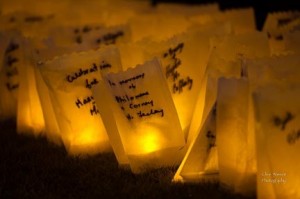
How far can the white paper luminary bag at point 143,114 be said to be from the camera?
9.71 feet

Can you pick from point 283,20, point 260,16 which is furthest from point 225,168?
point 260,16

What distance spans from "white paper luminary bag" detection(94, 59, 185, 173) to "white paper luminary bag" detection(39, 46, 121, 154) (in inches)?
10.4

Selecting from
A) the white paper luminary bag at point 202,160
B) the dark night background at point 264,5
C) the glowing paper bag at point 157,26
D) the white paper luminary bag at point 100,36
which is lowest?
the dark night background at point 264,5

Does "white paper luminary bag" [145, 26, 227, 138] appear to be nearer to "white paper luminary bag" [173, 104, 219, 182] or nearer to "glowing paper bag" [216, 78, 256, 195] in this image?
"white paper luminary bag" [173, 104, 219, 182]

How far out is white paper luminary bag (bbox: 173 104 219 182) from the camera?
276cm

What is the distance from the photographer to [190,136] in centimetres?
316

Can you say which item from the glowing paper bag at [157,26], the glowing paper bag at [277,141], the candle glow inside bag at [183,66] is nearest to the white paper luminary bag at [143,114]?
the candle glow inside bag at [183,66]

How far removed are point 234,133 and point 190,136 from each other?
1.85 ft

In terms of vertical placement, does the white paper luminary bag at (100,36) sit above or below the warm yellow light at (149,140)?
above

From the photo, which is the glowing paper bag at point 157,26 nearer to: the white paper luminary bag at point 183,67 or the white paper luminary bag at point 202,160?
the white paper luminary bag at point 183,67

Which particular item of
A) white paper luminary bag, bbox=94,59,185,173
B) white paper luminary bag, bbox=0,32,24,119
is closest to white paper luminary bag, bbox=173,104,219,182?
white paper luminary bag, bbox=94,59,185,173

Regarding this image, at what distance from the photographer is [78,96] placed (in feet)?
10.6

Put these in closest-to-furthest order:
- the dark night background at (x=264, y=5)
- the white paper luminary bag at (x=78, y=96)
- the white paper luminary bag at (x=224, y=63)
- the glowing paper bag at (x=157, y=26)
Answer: the white paper luminary bag at (x=224, y=63) < the white paper luminary bag at (x=78, y=96) < the glowing paper bag at (x=157, y=26) < the dark night background at (x=264, y=5)

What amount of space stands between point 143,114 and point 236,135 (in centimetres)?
61
